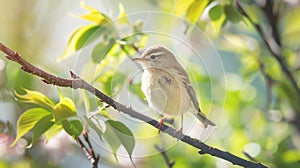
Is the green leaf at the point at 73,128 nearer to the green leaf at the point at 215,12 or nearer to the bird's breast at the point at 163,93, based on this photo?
the bird's breast at the point at 163,93

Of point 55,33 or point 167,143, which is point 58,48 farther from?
point 167,143

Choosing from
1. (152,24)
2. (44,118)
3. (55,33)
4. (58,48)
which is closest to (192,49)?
(152,24)

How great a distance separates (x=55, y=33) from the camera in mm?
1363

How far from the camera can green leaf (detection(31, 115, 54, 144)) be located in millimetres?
847

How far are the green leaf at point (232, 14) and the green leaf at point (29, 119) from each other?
0.33 m

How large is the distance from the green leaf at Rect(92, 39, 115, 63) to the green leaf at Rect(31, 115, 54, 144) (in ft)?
0.41

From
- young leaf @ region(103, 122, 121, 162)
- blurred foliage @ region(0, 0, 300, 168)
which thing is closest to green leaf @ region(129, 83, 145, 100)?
blurred foliage @ region(0, 0, 300, 168)

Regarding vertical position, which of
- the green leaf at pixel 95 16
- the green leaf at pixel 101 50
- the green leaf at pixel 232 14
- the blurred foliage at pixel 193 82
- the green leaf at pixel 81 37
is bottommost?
the blurred foliage at pixel 193 82

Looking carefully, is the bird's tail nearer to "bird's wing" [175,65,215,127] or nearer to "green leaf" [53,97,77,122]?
"bird's wing" [175,65,215,127]

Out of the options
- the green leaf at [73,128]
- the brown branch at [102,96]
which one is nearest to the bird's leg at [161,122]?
the brown branch at [102,96]

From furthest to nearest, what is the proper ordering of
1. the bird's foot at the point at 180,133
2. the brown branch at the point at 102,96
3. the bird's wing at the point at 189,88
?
the bird's wing at the point at 189,88 → the bird's foot at the point at 180,133 → the brown branch at the point at 102,96

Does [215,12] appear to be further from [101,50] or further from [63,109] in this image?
[63,109]

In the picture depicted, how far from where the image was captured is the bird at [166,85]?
887 mm

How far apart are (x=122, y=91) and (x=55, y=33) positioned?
507 mm
